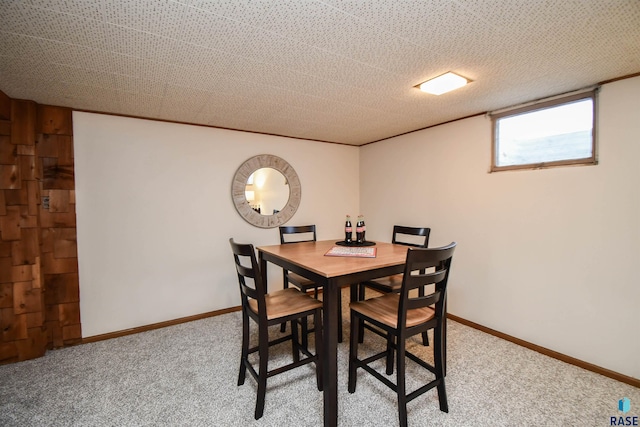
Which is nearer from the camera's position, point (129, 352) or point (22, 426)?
point (22, 426)

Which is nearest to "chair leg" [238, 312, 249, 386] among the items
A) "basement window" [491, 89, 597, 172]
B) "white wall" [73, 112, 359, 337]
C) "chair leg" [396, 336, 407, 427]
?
"chair leg" [396, 336, 407, 427]

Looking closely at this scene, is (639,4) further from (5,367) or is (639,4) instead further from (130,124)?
(5,367)

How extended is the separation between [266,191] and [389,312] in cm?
225

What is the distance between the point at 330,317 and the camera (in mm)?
1568

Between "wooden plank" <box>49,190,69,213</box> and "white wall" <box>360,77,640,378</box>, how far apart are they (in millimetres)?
3566

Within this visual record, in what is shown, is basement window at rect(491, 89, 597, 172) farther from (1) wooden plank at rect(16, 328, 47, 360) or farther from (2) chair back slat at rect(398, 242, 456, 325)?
(1) wooden plank at rect(16, 328, 47, 360)

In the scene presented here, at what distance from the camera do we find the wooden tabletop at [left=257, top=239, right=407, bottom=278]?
5.42 feet

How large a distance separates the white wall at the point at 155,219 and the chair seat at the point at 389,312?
1.92m

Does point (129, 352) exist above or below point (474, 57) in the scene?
below

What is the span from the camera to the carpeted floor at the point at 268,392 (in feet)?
5.37

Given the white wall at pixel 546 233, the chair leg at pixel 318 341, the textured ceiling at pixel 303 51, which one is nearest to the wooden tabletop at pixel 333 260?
the chair leg at pixel 318 341

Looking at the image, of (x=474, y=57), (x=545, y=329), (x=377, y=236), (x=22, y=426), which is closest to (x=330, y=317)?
(x=474, y=57)

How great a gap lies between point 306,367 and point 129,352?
5.10ft

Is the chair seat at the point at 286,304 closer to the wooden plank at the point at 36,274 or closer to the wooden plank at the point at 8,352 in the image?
the wooden plank at the point at 36,274
